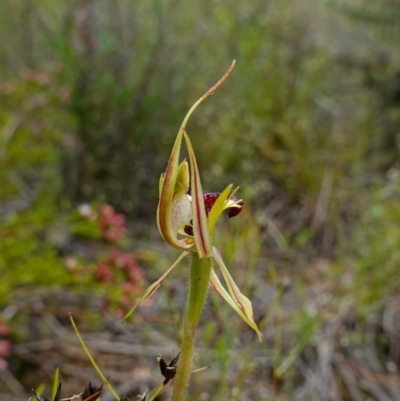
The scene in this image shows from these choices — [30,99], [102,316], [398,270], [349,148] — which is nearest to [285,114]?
[349,148]

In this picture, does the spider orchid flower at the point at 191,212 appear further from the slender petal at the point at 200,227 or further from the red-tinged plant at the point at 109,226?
the red-tinged plant at the point at 109,226

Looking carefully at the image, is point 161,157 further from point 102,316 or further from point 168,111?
point 102,316

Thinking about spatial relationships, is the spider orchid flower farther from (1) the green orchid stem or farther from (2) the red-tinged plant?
(2) the red-tinged plant

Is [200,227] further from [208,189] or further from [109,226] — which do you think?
[208,189]

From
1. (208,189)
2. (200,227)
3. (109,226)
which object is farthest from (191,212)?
(208,189)

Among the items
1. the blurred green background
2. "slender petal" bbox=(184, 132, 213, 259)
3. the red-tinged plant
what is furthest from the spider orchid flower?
the red-tinged plant

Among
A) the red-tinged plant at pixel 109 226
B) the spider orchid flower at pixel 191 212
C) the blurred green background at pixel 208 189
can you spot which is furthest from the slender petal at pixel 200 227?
the red-tinged plant at pixel 109 226
